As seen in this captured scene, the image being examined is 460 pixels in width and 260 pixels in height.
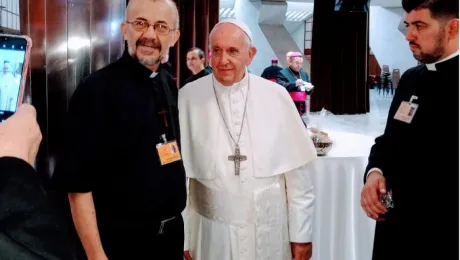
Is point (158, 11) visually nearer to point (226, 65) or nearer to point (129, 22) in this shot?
point (129, 22)

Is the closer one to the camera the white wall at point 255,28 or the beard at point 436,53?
the beard at point 436,53

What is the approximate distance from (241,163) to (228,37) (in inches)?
21.6

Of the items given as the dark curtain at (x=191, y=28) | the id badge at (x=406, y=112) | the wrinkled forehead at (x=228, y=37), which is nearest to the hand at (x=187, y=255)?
the wrinkled forehead at (x=228, y=37)

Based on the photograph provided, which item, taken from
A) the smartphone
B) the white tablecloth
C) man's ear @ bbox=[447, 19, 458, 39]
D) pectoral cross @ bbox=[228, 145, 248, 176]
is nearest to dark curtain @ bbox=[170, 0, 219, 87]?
the white tablecloth

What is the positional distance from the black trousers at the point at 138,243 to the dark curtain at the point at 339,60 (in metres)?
11.6

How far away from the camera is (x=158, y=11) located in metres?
1.62

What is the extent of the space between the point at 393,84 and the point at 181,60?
9850 mm

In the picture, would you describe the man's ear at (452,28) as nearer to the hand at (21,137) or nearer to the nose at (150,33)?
the nose at (150,33)

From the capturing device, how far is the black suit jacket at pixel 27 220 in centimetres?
55

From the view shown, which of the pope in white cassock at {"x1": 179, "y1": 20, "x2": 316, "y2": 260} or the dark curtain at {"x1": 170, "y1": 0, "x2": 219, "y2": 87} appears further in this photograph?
the dark curtain at {"x1": 170, "y1": 0, "x2": 219, "y2": 87}

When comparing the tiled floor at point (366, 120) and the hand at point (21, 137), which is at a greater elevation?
the hand at point (21, 137)

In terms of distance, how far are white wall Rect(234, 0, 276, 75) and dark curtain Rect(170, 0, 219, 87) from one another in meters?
5.91

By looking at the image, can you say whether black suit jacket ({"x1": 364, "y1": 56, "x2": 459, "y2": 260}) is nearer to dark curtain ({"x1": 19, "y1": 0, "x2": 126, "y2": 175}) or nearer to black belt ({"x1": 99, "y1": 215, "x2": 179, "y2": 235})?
black belt ({"x1": 99, "y1": 215, "x2": 179, "y2": 235})

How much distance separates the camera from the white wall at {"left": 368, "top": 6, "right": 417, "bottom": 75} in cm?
1477
